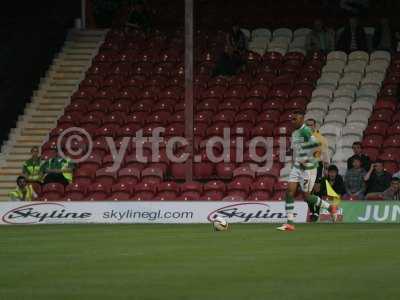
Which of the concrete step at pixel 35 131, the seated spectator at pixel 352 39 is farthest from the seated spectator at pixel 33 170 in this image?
the seated spectator at pixel 352 39

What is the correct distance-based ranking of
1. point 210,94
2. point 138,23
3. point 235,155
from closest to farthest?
1. point 235,155
2. point 210,94
3. point 138,23

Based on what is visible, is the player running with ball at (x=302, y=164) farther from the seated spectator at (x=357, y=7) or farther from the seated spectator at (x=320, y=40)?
the seated spectator at (x=357, y=7)

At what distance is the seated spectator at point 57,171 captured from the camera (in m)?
26.7

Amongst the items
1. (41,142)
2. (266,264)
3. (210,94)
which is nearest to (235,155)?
(210,94)

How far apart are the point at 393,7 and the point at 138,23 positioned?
24.2 feet

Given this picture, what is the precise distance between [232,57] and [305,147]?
10.5 m

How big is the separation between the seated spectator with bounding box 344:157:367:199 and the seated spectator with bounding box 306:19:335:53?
7338 millimetres

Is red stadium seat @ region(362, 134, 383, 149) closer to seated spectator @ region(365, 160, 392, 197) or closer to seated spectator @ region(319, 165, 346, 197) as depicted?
seated spectator @ region(365, 160, 392, 197)

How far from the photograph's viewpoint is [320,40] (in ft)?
102

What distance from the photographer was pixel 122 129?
28656mm

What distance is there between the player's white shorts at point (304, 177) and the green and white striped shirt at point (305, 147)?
0.26 feet

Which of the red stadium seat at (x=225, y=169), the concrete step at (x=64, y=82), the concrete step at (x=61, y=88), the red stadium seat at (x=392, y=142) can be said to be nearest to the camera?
the red stadium seat at (x=392, y=142)

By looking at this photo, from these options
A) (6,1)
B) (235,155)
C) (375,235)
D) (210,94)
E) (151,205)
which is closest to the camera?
(375,235)

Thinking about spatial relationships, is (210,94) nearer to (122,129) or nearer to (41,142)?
(122,129)
